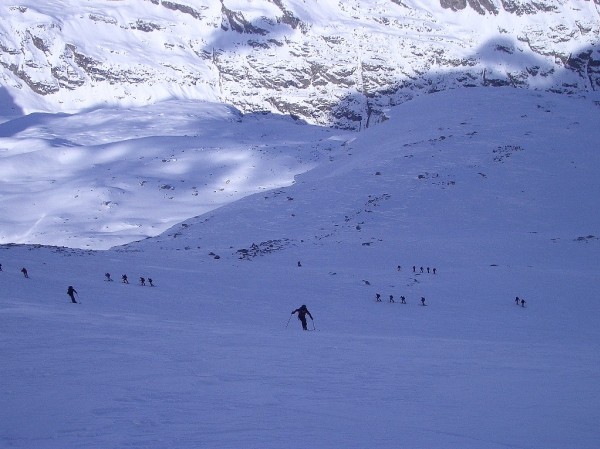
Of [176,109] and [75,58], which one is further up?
[75,58]

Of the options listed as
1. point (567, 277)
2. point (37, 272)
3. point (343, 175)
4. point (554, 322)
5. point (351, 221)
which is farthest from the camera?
point (343, 175)

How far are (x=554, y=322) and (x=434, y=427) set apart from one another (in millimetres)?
17028

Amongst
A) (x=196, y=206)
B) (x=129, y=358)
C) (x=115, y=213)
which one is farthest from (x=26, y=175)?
(x=129, y=358)

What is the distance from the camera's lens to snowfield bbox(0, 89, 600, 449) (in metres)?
6.78

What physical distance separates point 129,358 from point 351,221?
35528 millimetres

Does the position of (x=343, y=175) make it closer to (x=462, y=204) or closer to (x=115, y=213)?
(x=462, y=204)

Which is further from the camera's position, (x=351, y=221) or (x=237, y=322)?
(x=351, y=221)

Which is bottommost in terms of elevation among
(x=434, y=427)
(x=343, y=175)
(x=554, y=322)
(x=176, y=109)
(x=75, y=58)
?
(x=554, y=322)

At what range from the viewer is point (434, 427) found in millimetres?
6727

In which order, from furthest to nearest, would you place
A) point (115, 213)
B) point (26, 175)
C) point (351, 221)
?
point (26, 175) < point (115, 213) < point (351, 221)

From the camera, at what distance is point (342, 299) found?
2530cm

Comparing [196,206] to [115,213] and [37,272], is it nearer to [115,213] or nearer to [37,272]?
[115,213]

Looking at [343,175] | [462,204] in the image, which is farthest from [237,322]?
[343,175]

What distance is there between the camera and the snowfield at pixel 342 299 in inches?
267
